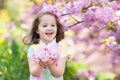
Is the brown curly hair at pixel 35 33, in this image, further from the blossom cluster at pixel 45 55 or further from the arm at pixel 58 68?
the blossom cluster at pixel 45 55

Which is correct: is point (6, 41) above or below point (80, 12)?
below

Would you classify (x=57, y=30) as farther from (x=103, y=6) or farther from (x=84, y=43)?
(x=84, y=43)

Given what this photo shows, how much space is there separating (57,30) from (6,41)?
361 cm

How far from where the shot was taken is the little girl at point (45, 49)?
3.81 m

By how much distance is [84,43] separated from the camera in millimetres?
9125

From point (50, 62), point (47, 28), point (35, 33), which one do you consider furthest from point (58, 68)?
point (35, 33)

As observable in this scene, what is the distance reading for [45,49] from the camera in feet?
12.5

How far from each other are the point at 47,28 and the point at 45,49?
0.32 metres

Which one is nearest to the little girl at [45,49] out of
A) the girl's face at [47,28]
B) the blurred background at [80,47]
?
the girl's face at [47,28]

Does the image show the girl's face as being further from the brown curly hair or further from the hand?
Answer: the hand

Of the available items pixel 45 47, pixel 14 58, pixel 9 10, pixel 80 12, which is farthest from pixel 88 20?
pixel 9 10

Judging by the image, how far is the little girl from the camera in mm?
3814

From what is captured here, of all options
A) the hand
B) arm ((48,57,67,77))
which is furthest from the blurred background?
the hand

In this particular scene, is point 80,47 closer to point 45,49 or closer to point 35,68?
point 35,68
